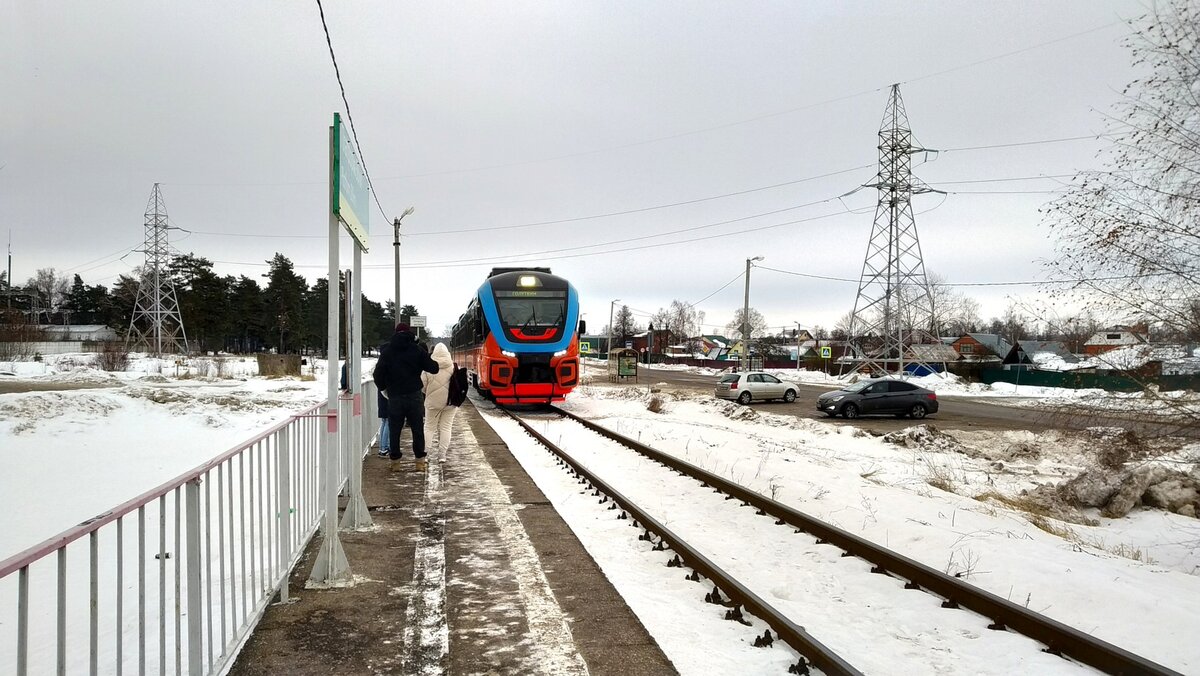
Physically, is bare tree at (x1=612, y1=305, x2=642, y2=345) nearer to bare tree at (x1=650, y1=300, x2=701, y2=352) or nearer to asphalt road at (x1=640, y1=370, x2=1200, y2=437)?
bare tree at (x1=650, y1=300, x2=701, y2=352)

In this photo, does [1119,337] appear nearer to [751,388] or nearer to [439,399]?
[439,399]

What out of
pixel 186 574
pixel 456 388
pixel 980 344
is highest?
pixel 980 344

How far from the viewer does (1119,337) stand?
8773mm

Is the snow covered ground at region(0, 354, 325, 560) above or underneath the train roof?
underneath

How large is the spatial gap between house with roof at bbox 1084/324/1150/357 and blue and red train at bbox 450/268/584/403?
45.3 ft

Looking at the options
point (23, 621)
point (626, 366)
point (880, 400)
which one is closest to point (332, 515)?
point (23, 621)

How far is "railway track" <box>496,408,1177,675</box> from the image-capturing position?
156 inches

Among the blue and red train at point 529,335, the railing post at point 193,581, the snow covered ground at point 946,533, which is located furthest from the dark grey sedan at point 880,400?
the railing post at point 193,581

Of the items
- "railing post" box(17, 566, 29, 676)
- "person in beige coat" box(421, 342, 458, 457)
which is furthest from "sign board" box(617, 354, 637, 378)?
"railing post" box(17, 566, 29, 676)

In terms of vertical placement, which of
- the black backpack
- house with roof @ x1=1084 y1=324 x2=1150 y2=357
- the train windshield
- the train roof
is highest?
the train roof

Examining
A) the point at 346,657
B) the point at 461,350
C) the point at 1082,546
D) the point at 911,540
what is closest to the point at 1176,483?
the point at 1082,546

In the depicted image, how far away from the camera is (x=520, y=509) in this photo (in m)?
8.02

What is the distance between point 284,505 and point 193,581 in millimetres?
1774

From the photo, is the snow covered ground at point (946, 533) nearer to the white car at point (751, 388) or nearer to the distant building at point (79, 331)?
the white car at point (751, 388)
